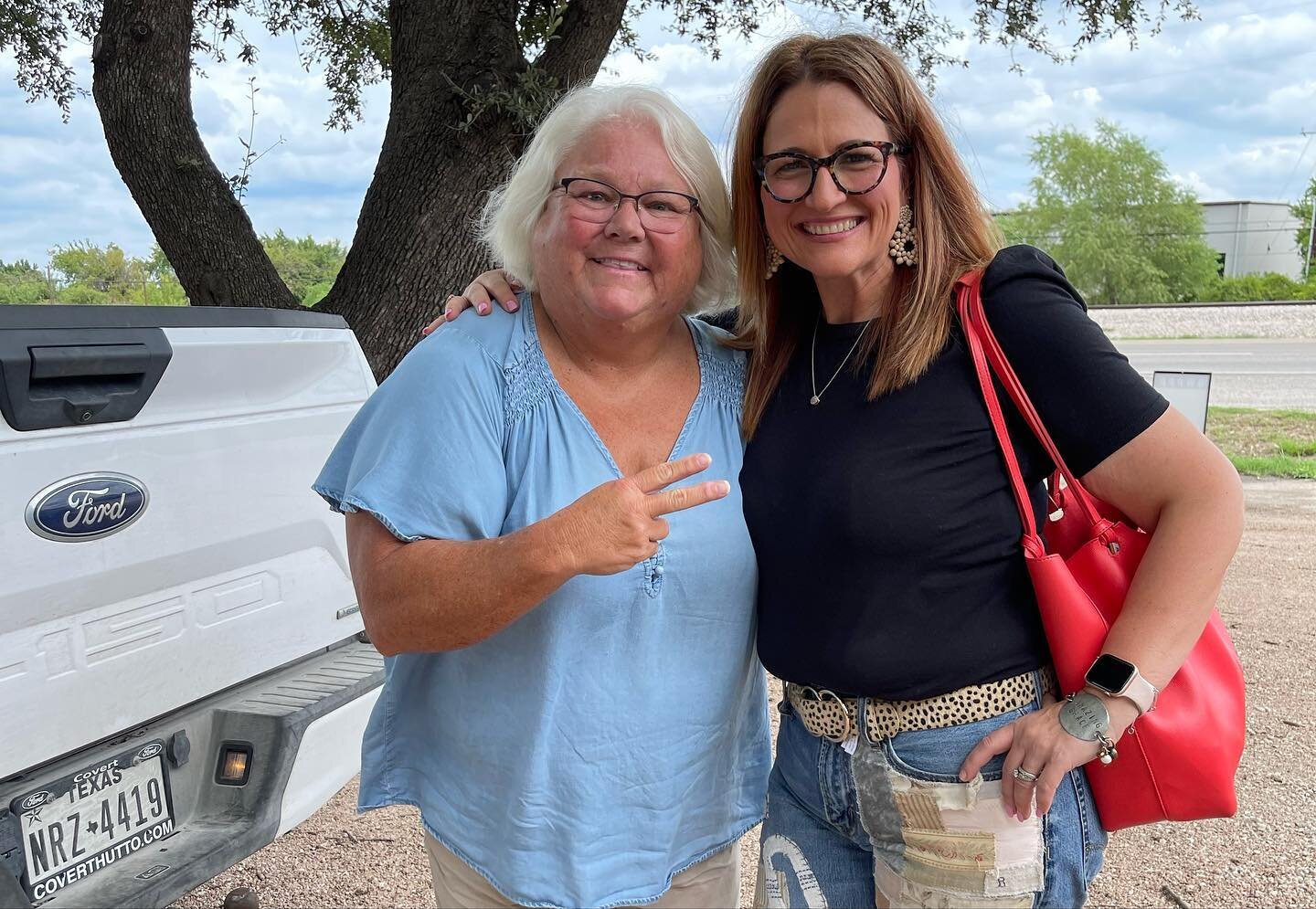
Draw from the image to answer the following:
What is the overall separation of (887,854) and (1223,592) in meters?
5.33

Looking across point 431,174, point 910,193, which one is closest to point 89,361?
point 910,193

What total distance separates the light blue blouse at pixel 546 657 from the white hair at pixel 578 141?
0.23 m

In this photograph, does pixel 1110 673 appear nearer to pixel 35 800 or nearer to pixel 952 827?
pixel 952 827

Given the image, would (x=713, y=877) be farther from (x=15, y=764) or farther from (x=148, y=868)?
(x=15, y=764)

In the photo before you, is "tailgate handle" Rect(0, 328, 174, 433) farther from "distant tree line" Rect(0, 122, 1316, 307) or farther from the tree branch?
"distant tree line" Rect(0, 122, 1316, 307)

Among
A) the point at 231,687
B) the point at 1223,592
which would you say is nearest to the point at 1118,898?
the point at 231,687

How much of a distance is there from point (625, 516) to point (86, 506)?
1.14 m

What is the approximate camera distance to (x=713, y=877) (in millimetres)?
2035

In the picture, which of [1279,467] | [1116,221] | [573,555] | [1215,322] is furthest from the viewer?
[1116,221]

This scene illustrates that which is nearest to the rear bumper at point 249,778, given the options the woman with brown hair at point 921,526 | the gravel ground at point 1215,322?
the woman with brown hair at point 921,526

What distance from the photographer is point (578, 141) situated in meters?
1.94

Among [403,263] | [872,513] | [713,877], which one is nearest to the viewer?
[872,513]

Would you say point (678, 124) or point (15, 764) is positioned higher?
point (678, 124)

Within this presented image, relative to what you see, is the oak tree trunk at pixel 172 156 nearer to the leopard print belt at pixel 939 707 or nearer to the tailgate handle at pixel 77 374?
the tailgate handle at pixel 77 374
